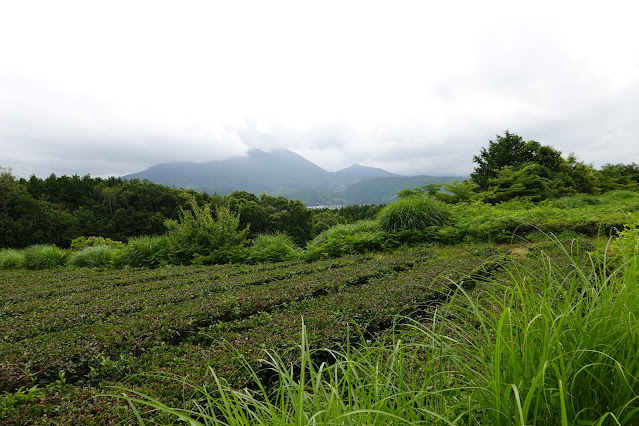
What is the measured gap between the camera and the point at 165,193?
37438 mm

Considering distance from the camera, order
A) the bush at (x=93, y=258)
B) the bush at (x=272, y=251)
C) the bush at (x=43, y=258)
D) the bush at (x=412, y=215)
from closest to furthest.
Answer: the bush at (x=272, y=251) → the bush at (x=412, y=215) → the bush at (x=93, y=258) → the bush at (x=43, y=258)

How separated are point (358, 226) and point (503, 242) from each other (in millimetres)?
3987

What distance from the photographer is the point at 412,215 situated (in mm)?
8633

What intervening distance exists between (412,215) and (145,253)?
764 cm

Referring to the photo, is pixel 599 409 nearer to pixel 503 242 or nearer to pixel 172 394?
pixel 172 394

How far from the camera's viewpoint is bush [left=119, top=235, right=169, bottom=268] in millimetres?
8883

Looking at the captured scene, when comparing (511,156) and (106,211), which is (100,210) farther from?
(511,156)

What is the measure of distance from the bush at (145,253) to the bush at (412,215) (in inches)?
246

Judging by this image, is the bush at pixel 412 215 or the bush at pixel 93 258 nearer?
the bush at pixel 412 215

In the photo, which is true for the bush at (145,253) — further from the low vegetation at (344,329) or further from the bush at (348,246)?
Answer: the bush at (348,246)

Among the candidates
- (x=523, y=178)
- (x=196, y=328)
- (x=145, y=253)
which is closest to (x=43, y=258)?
(x=145, y=253)

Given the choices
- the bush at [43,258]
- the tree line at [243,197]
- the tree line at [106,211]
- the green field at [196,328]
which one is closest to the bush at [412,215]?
the tree line at [243,197]

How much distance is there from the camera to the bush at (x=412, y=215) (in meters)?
8.52

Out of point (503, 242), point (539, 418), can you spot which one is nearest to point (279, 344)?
point (539, 418)
